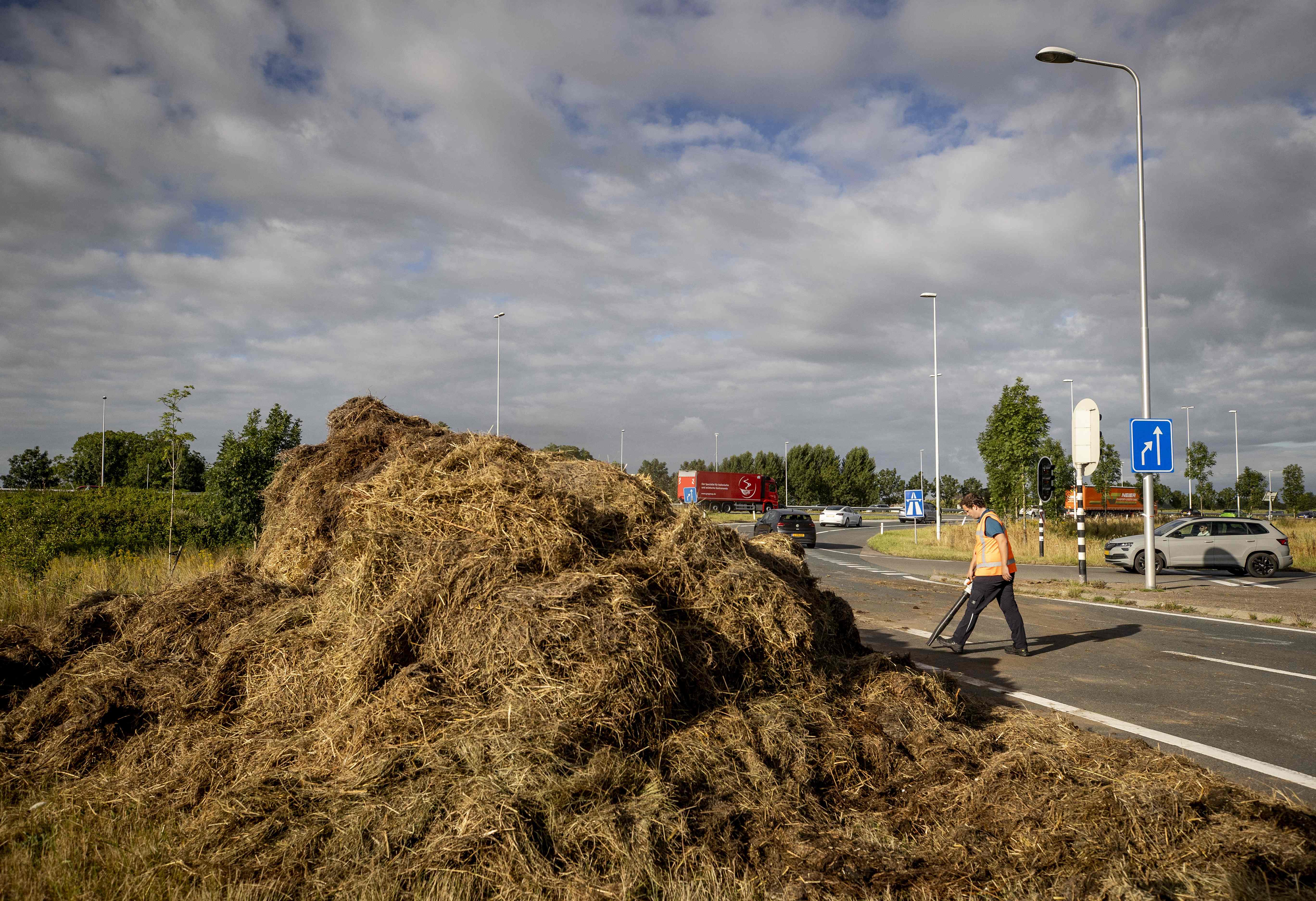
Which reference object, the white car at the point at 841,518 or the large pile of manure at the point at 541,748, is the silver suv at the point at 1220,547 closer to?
the large pile of manure at the point at 541,748

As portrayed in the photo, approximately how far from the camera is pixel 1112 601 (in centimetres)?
1468

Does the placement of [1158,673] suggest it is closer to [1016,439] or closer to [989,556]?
[989,556]

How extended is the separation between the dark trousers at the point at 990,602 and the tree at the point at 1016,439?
25407 mm

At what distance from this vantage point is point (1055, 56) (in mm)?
15133

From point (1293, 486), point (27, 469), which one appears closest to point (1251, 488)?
point (1293, 486)

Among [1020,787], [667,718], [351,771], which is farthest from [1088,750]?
[351,771]

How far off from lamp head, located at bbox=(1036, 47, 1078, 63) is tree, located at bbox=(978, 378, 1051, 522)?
19.4 metres

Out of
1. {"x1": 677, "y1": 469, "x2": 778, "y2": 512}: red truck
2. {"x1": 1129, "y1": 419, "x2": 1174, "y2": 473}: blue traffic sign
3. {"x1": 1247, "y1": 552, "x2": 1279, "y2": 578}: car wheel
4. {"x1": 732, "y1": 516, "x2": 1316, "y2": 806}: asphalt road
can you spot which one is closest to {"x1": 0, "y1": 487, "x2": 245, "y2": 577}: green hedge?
{"x1": 732, "y1": 516, "x2": 1316, "y2": 806}: asphalt road

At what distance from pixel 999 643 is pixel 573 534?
764cm

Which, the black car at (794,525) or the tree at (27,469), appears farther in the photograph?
the tree at (27,469)

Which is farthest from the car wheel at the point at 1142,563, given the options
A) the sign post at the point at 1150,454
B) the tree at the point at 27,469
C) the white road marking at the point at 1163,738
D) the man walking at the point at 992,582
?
the tree at the point at 27,469

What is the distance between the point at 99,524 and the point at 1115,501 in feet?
251

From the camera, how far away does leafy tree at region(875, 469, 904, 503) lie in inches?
4013

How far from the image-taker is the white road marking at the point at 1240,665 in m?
8.25
